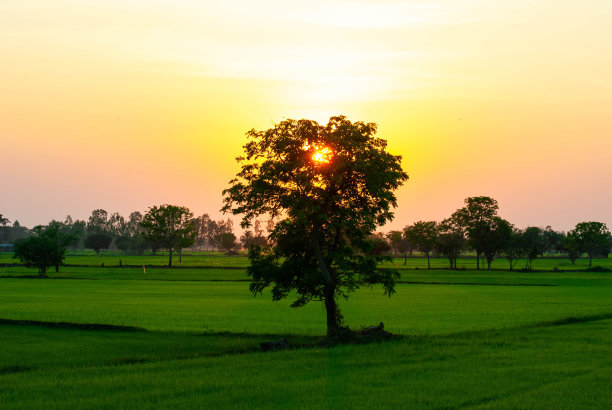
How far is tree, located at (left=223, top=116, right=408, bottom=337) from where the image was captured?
34.3m

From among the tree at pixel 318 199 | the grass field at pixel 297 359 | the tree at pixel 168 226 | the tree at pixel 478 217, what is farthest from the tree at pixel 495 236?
the tree at pixel 318 199

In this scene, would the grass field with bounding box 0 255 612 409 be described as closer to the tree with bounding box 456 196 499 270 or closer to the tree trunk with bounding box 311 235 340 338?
the tree trunk with bounding box 311 235 340 338

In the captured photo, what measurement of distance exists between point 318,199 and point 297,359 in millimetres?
9856

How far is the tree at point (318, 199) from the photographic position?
112 ft

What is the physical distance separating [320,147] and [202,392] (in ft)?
55.5

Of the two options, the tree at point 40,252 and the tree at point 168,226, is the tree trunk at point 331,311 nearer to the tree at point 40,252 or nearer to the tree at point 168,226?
the tree at point 40,252

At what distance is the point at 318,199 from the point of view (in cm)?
3453

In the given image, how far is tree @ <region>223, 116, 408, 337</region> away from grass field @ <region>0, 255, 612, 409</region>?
3271 mm

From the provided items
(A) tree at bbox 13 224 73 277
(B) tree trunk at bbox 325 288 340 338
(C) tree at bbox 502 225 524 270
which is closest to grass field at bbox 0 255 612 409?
(B) tree trunk at bbox 325 288 340 338

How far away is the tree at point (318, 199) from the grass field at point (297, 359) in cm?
327

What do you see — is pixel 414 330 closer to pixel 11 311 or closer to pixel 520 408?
pixel 520 408

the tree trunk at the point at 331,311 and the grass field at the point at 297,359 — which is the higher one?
the tree trunk at the point at 331,311

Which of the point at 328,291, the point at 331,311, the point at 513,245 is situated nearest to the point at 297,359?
the point at 331,311

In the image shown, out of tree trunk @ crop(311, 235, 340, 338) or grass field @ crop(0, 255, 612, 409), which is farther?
tree trunk @ crop(311, 235, 340, 338)
